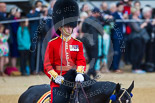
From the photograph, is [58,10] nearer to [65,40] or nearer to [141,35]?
[65,40]

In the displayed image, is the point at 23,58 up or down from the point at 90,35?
down

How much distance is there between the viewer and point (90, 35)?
934 cm

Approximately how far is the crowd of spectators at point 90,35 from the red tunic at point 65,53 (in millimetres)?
3655

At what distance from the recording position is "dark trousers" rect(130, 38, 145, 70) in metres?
10.7

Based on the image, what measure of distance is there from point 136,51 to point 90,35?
1.96 m

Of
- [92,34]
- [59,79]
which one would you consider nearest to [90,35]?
[92,34]

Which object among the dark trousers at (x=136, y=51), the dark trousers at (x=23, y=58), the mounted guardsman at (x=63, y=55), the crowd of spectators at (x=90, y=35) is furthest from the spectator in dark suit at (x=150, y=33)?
the mounted guardsman at (x=63, y=55)

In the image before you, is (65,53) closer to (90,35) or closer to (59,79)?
(59,79)

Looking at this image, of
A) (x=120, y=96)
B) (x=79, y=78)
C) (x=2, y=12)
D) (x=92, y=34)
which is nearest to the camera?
(x=120, y=96)

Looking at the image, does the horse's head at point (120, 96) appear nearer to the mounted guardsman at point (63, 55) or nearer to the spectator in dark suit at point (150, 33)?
the mounted guardsman at point (63, 55)

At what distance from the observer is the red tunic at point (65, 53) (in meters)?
4.77

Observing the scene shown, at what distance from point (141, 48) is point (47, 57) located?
6.38 metres

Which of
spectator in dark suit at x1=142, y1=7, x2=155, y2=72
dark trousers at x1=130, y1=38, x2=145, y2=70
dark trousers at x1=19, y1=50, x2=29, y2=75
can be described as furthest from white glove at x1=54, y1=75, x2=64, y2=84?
spectator in dark suit at x1=142, y1=7, x2=155, y2=72

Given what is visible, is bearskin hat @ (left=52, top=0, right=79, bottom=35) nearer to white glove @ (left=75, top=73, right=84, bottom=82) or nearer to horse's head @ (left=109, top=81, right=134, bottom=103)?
white glove @ (left=75, top=73, right=84, bottom=82)
